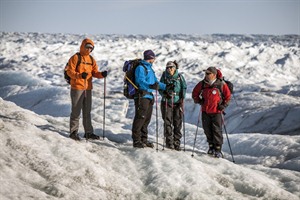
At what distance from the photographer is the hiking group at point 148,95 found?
7.55m

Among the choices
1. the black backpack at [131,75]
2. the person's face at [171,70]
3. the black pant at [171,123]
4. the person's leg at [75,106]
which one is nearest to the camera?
the black backpack at [131,75]

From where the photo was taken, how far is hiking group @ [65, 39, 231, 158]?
24.8ft

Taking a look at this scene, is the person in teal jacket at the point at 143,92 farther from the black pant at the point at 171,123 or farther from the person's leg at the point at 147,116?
the black pant at the point at 171,123

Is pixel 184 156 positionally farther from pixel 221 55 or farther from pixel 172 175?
pixel 221 55

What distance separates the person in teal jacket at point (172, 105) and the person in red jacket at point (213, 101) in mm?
732

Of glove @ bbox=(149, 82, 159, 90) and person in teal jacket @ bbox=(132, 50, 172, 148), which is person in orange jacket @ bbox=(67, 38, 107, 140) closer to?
person in teal jacket @ bbox=(132, 50, 172, 148)

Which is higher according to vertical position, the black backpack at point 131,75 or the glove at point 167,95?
the black backpack at point 131,75

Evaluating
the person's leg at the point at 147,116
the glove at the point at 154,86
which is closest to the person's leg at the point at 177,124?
the person's leg at the point at 147,116

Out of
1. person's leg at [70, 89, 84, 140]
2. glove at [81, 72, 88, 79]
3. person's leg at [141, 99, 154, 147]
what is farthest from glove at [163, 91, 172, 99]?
glove at [81, 72, 88, 79]

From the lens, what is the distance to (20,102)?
24266mm

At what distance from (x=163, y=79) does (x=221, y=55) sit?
3132 inches

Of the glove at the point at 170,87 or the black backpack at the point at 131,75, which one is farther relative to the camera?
the glove at the point at 170,87

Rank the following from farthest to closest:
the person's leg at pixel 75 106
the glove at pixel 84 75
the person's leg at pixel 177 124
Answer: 1. the person's leg at pixel 177 124
2. the person's leg at pixel 75 106
3. the glove at pixel 84 75

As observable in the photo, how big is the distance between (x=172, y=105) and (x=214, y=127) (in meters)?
1.18
